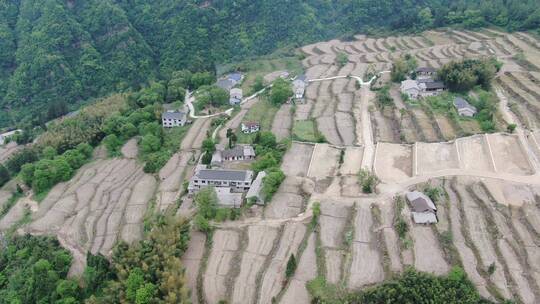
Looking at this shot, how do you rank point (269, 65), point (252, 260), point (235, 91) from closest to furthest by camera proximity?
point (252, 260) < point (235, 91) < point (269, 65)

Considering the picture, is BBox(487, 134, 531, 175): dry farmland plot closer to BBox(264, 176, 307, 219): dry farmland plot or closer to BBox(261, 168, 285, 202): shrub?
BBox(264, 176, 307, 219): dry farmland plot

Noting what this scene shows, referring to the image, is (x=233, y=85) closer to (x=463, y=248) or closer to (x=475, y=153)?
(x=475, y=153)

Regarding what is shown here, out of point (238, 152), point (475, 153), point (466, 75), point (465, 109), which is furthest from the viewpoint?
point (466, 75)

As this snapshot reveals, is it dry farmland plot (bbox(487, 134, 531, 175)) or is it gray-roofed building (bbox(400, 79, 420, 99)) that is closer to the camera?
dry farmland plot (bbox(487, 134, 531, 175))

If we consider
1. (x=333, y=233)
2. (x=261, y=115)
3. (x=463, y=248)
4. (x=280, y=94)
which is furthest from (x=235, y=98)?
(x=463, y=248)

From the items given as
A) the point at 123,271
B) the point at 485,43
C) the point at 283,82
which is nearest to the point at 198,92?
the point at 283,82

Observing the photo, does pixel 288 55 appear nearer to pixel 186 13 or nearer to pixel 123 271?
pixel 186 13

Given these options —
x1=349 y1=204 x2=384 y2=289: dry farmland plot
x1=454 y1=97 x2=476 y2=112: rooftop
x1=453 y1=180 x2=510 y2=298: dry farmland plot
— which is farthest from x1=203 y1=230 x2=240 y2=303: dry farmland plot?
x1=454 y1=97 x2=476 y2=112: rooftop
